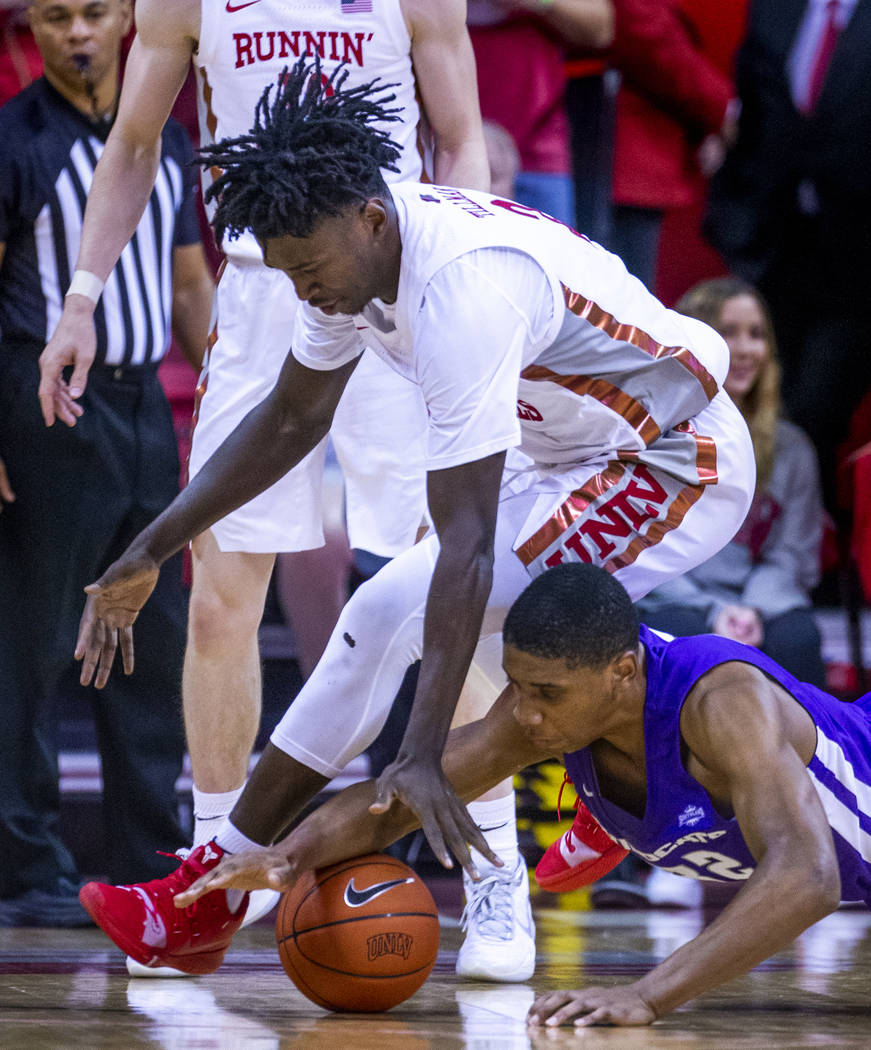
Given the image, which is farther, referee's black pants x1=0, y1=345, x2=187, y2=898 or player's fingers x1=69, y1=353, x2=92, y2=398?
referee's black pants x1=0, y1=345, x2=187, y2=898

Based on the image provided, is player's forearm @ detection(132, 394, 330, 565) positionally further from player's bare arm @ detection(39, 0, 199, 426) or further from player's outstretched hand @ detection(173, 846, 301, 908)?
player's outstretched hand @ detection(173, 846, 301, 908)

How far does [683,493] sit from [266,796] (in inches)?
39.1

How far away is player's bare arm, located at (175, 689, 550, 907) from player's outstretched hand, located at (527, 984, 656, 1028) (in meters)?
0.51

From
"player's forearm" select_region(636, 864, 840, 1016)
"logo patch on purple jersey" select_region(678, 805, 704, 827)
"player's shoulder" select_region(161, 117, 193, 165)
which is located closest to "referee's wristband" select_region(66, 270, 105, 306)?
"player's shoulder" select_region(161, 117, 193, 165)

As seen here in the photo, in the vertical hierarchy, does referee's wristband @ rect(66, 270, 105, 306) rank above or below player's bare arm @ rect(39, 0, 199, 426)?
below

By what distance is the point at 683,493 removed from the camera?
11.1 feet

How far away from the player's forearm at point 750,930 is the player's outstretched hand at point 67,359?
189 cm

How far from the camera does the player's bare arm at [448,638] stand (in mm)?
2828

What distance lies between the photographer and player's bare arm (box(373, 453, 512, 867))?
2828 millimetres

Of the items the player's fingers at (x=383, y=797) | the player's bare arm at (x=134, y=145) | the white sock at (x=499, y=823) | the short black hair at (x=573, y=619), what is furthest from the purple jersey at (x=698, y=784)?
the player's bare arm at (x=134, y=145)

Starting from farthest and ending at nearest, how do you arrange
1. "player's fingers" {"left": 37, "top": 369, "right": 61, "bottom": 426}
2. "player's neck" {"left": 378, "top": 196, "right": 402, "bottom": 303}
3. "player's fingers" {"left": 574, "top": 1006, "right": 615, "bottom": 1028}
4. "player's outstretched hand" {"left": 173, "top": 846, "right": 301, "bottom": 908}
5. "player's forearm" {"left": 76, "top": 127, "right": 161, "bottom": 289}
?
"player's forearm" {"left": 76, "top": 127, "right": 161, "bottom": 289}
"player's fingers" {"left": 37, "top": 369, "right": 61, "bottom": 426}
"player's outstretched hand" {"left": 173, "top": 846, "right": 301, "bottom": 908}
"player's neck" {"left": 378, "top": 196, "right": 402, "bottom": 303}
"player's fingers" {"left": 574, "top": 1006, "right": 615, "bottom": 1028}

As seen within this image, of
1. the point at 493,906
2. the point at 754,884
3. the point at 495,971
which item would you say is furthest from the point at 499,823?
the point at 754,884

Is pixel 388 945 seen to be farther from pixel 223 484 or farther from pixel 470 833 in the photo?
pixel 223 484

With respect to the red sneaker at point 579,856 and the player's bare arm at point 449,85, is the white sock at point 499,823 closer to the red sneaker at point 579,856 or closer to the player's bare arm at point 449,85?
the red sneaker at point 579,856
